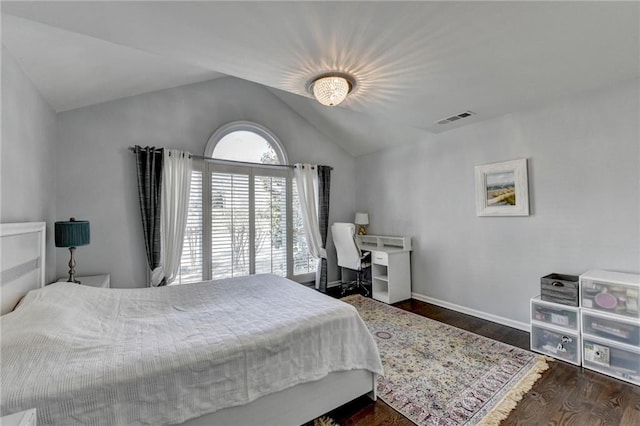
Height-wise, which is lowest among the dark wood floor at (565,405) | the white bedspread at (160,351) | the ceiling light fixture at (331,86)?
the dark wood floor at (565,405)

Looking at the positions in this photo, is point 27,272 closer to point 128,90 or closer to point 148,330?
point 148,330

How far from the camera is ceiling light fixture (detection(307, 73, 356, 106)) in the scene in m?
2.20

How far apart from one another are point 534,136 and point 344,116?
2.40m

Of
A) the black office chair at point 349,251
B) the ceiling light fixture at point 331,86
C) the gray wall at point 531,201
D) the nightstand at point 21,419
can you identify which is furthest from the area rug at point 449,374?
the ceiling light fixture at point 331,86

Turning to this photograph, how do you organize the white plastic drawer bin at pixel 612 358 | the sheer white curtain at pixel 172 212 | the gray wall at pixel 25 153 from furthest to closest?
the sheer white curtain at pixel 172 212 → the white plastic drawer bin at pixel 612 358 → the gray wall at pixel 25 153

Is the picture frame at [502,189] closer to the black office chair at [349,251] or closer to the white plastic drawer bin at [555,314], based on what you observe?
the white plastic drawer bin at [555,314]

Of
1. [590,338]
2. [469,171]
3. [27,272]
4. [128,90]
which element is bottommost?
[590,338]

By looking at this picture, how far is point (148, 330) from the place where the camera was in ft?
5.33

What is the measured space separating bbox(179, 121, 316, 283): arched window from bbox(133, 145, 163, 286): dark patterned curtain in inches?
14.5

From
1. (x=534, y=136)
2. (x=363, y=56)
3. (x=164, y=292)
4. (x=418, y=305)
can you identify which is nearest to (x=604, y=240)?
(x=534, y=136)

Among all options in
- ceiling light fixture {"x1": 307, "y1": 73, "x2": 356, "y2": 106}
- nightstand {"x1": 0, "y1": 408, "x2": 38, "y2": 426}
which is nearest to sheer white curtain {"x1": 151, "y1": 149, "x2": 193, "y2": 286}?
ceiling light fixture {"x1": 307, "y1": 73, "x2": 356, "y2": 106}

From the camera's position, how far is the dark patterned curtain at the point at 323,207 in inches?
182

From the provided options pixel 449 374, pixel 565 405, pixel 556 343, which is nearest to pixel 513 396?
pixel 565 405

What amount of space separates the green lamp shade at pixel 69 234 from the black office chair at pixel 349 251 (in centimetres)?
306
